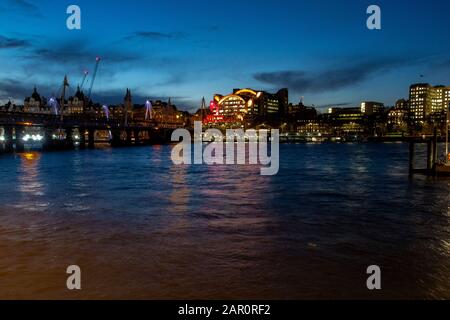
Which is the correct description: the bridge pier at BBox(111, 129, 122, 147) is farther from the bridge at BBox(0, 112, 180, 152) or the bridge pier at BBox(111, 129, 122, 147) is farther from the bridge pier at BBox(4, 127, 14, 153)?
the bridge pier at BBox(4, 127, 14, 153)

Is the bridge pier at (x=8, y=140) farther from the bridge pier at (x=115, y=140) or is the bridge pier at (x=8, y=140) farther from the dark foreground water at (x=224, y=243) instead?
the dark foreground water at (x=224, y=243)

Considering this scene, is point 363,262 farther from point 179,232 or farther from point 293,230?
point 179,232

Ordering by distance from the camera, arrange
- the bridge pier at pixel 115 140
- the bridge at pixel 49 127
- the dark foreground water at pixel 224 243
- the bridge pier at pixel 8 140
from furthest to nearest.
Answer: the bridge pier at pixel 115 140 → the bridge at pixel 49 127 → the bridge pier at pixel 8 140 → the dark foreground water at pixel 224 243

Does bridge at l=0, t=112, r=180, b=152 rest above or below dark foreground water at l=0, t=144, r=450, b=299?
above

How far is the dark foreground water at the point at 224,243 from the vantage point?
994cm

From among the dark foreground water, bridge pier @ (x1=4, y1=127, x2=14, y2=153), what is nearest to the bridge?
bridge pier @ (x1=4, y1=127, x2=14, y2=153)

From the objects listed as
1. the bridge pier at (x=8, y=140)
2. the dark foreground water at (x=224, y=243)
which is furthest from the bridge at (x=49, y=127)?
the dark foreground water at (x=224, y=243)

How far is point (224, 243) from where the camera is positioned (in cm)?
1365

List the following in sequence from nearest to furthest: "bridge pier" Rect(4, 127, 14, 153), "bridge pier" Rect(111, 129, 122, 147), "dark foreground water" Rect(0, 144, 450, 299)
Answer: "dark foreground water" Rect(0, 144, 450, 299) < "bridge pier" Rect(4, 127, 14, 153) < "bridge pier" Rect(111, 129, 122, 147)

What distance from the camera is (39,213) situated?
61.2ft

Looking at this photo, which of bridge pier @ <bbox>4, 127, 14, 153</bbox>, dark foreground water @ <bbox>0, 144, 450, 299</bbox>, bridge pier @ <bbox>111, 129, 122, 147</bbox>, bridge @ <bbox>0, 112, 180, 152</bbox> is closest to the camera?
dark foreground water @ <bbox>0, 144, 450, 299</bbox>

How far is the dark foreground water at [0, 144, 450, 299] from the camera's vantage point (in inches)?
391

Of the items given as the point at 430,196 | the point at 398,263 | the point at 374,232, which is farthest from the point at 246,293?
the point at 430,196
